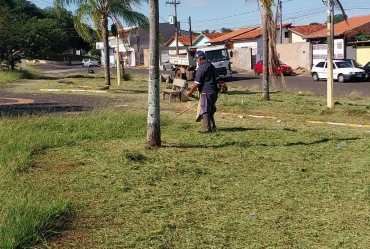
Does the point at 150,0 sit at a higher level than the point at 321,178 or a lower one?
higher

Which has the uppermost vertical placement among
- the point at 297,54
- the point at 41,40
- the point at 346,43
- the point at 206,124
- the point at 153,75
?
the point at 41,40

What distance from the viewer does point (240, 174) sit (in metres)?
6.66

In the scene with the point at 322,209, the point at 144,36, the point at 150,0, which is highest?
the point at 144,36

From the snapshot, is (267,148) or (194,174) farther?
(267,148)

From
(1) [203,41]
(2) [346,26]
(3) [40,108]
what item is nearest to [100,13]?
(3) [40,108]

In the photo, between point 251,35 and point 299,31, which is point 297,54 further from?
point 251,35

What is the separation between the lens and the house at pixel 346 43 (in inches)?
1558

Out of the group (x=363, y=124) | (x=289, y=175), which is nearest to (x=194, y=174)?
(x=289, y=175)

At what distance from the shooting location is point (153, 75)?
7938 mm

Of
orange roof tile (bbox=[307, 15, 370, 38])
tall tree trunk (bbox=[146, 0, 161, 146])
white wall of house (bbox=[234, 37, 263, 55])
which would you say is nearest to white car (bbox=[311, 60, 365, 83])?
orange roof tile (bbox=[307, 15, 370, 38])

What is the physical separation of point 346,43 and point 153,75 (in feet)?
119

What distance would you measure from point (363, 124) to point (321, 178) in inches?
232

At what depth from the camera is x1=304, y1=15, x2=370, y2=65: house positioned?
39.6 metres

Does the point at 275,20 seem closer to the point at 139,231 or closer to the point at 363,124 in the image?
the point at 363,124
